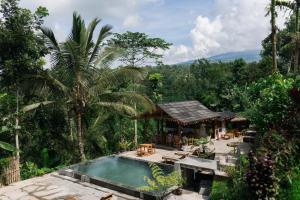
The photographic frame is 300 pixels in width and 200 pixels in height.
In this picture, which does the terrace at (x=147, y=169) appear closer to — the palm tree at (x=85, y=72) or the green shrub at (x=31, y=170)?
the green shrub at (x=31, y=170)

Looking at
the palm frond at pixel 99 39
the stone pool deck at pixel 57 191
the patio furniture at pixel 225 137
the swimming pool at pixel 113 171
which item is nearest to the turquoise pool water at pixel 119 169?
the swimming pool at pixel 113 171

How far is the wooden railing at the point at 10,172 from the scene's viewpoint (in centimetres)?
1234

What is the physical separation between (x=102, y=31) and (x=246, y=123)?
56.9 ft

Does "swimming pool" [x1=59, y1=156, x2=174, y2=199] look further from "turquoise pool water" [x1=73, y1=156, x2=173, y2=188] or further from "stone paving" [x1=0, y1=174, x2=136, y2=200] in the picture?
"stone paving" [x1=0, y1=174, x2=136, y2=200]

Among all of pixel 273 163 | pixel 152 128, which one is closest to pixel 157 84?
pixel 152 128

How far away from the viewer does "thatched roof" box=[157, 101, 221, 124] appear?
59.6ft

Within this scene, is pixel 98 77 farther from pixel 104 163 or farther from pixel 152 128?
pixel 152 128

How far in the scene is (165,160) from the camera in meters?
15.2

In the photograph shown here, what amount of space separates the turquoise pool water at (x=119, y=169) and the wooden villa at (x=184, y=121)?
3.77 metres

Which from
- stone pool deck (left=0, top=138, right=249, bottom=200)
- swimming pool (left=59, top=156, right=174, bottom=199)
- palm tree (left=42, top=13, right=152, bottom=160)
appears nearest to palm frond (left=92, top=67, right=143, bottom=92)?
palm tree (left=42, top=13, right=152, bottom=160)

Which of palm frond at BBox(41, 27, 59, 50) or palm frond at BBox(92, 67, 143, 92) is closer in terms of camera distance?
palm frond at BBox(41, 27, 59, 50)

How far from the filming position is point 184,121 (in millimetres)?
17734

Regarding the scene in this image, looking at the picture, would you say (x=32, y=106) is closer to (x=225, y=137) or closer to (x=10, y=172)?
(x=10, y=172)

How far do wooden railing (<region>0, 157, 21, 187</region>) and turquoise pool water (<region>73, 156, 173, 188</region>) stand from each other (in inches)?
99.6
